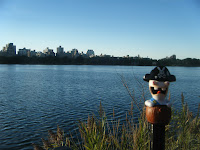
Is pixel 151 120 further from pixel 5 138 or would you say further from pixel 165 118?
pixel 5 138

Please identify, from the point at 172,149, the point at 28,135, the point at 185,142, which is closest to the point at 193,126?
the point at 185,142

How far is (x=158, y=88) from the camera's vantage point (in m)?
2.64

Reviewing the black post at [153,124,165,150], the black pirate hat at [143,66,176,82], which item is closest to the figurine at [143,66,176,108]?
the black pirate hat at [143,66,176,82]

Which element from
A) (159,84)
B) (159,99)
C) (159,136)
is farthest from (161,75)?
(159,136)

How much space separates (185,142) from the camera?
4922 mm

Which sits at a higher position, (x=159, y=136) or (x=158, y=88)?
(x=158, y=88)

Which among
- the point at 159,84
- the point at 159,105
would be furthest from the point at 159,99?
the point at 159,84

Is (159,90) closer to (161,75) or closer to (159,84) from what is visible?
(159,84)

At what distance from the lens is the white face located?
2.60 metres

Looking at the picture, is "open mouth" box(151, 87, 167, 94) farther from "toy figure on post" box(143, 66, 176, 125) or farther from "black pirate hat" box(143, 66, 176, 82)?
"black pirate hat" box(143, 66, 176, 82)

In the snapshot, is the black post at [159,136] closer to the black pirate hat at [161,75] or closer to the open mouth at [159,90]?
the open mouth at [159,90]

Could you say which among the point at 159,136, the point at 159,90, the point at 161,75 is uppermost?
the point at 161,75

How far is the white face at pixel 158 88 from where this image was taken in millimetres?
2605

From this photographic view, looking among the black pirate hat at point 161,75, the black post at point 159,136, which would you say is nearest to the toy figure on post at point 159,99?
the black pirate hat at point 161,75
